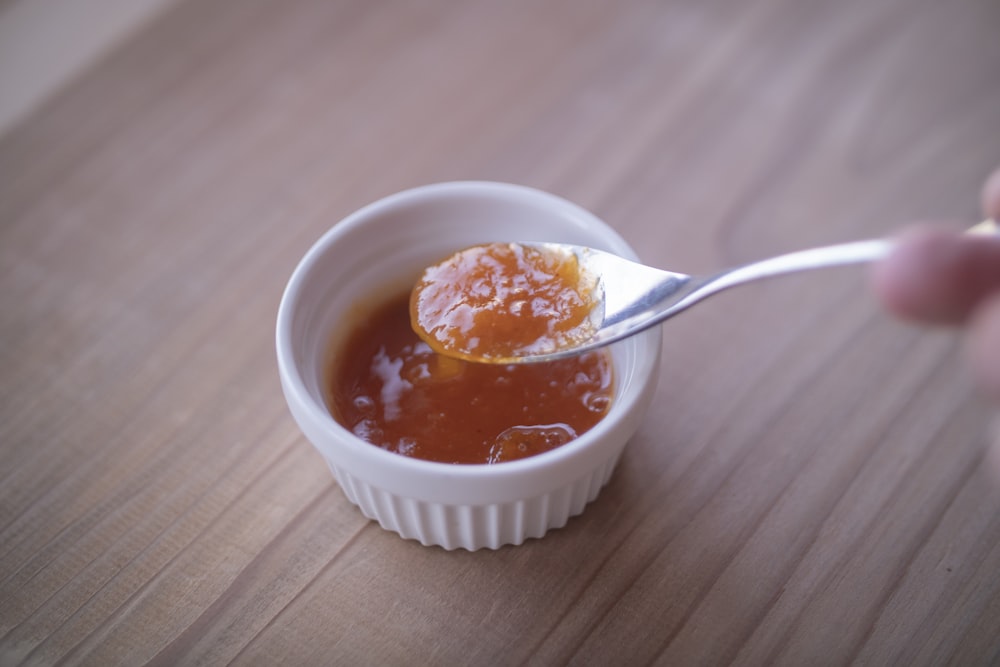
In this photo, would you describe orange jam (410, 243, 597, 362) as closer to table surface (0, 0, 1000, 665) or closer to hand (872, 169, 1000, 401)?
table surface (0, 0, 1000, 665)

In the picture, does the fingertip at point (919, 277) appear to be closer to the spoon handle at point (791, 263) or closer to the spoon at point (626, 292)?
the spoon handle at point (791, 263)

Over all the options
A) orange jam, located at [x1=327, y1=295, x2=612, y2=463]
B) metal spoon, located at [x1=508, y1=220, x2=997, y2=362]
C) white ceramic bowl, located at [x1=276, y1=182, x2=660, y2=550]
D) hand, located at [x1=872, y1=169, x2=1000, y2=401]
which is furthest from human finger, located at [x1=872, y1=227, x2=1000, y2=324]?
orange jam, located at [x1=327, y1=295, x2=612, y2=463]

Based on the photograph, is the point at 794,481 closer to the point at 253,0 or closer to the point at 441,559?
the point at 441,559

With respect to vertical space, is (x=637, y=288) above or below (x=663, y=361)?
above

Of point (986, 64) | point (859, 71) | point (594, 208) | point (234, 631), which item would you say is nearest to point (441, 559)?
point (234, 631)

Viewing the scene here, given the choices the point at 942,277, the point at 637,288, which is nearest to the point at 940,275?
the point at 942,277

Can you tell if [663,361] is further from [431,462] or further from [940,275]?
[940,275]
